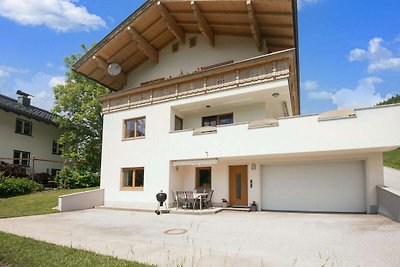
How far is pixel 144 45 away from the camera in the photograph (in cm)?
2158

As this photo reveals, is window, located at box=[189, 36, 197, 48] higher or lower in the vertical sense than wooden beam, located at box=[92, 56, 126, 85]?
higher

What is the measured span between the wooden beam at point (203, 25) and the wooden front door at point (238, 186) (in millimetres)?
8530

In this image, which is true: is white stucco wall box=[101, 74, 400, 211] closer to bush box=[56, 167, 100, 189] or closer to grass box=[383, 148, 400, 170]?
bush box=[56, 167, 100, 189]

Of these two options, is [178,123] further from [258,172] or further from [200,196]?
[258,172]

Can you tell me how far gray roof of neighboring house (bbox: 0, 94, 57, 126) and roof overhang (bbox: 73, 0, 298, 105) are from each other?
10.2 m

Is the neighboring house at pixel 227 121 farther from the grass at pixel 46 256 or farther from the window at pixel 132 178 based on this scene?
the grass at pixel 46 256

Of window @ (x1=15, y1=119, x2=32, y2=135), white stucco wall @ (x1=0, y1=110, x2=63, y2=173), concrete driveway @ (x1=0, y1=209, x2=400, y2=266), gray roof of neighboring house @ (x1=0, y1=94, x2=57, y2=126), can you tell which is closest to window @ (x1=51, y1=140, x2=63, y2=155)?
white stucco wall @ (x1=0, y1=110, x2=63, y2=173)

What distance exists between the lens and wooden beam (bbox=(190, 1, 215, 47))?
60.0 feet

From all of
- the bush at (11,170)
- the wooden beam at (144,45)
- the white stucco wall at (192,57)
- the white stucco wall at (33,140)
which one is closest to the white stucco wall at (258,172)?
the white stucco wall at (192,57)

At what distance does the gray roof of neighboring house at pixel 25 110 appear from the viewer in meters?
28.5

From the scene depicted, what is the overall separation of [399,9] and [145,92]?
14.9 m

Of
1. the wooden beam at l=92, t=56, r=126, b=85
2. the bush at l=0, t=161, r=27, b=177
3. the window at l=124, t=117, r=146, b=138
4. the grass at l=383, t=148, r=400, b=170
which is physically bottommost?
the bush at l=0, t=161, r=27, b=177

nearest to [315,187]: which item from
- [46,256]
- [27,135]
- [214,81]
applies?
[214,81]

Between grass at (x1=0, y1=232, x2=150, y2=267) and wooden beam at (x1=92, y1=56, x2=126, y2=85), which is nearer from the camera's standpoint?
grass at (x1=0, y1=232, x2=150, y2=267)
